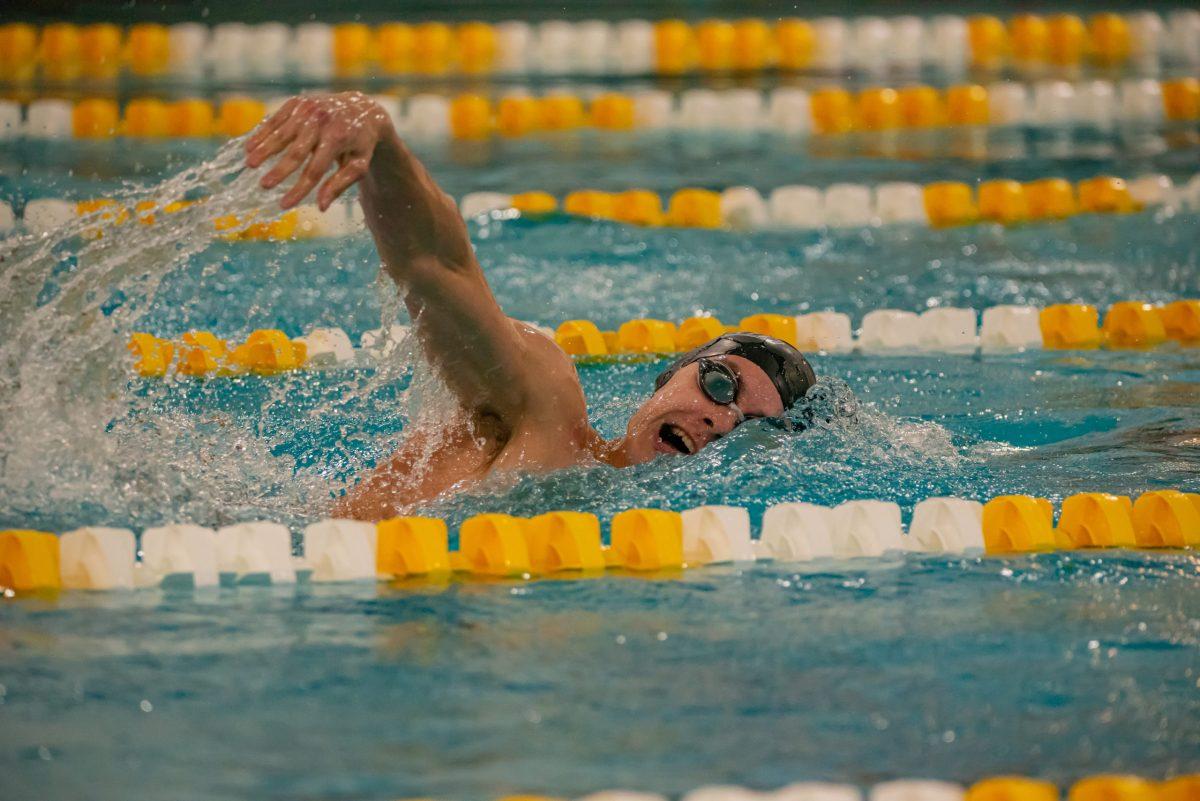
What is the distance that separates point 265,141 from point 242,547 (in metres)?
0.77

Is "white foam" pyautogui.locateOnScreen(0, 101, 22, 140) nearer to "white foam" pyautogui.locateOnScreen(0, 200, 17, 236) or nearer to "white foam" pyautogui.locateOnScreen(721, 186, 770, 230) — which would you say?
"white foam" pyautogui.locateOnScreen(0, 200, 17, 236)

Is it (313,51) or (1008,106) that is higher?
(313,51)

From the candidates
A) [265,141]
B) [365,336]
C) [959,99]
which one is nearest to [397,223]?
[265,141]

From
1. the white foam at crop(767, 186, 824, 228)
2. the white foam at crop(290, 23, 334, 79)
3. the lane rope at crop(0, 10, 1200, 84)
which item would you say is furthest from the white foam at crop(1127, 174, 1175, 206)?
the white foam at crop(290, 23, 334, 79)

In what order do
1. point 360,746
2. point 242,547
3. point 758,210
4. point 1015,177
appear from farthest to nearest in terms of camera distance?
1. point 1015,177
2. point 758,210
3. point 242,547
4. point 360,746

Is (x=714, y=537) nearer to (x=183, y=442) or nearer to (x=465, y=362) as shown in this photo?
(x=465, y=362)

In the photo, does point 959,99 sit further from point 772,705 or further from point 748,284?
point 772,705

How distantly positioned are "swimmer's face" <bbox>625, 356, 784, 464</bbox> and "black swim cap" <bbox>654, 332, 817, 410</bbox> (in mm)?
19

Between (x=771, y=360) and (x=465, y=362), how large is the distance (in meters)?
0.69

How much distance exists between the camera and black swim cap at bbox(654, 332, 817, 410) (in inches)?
119

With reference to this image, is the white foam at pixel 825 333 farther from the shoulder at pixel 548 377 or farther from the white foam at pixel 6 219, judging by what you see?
the white foam at pixel 6 219

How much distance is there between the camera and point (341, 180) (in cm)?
222

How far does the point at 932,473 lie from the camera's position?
330 cm

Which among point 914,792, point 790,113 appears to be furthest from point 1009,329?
point 914,792
